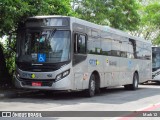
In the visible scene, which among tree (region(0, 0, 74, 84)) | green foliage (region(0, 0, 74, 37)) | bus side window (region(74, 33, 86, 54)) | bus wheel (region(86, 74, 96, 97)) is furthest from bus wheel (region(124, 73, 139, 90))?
bus side window (region(74, 33, 86, 54))

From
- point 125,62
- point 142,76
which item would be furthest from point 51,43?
point 142,76

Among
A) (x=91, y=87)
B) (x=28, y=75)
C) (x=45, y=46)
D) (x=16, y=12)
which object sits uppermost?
(x=16, y=12)

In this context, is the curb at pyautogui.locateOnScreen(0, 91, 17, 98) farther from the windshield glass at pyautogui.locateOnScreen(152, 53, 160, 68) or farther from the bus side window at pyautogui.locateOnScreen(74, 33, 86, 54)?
the windshield glass at pyautogui.locateOnScreen(152, 53, 160, 68)

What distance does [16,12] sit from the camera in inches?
632

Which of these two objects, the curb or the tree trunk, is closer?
the curb

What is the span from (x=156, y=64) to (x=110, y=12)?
516cm

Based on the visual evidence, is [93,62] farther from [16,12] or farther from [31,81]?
[16,12]

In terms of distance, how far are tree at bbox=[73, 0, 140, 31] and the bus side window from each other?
41.5ft

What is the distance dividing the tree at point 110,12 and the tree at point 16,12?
32.4 ft

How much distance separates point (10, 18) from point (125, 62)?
24.5 feet

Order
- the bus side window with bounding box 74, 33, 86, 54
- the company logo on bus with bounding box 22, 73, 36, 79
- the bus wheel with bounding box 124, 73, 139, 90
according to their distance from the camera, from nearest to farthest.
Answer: the company logo on bus with bounding box 22, 73, 36, 79 → the bus side window with bounding box 74, 33, 86, 54 → the bus wheel with bounding box 124, 73, 139, 90

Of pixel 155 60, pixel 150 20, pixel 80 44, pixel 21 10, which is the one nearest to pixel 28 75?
pixel 80 44

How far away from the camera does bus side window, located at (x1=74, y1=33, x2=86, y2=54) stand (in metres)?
15.7

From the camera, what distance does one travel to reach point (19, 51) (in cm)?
1600
